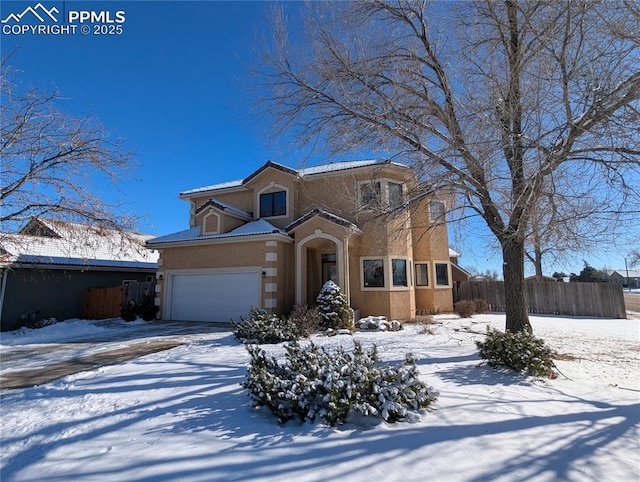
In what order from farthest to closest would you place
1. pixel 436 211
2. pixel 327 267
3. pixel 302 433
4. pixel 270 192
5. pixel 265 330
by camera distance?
1. pixel 270 192
2. pixel 327 267
3. pixel 436 211
4. pixel 265 330
5. pixel 302 433

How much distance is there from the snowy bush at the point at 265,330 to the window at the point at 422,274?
30.7 ft

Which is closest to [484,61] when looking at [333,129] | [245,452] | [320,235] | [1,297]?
[333,129]

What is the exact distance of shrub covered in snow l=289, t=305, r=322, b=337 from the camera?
10.9 metres

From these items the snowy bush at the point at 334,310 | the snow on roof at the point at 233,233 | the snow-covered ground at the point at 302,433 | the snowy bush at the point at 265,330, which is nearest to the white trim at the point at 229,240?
the snow on roof at the point at 233,233

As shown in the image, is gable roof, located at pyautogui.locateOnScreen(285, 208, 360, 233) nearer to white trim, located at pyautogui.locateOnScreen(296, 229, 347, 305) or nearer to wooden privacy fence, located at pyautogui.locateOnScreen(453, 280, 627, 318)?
white trim, located at pyautogui.locateOnScreen(296, 229, 347, 305)

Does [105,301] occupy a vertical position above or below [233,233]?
below

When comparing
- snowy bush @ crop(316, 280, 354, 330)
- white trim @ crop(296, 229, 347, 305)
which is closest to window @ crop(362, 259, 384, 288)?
white trim @ crop(296, 229, 347, 305)

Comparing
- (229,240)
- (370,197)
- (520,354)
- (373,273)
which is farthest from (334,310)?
(520,354)

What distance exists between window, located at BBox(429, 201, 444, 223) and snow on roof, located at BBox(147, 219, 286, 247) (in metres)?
6.07

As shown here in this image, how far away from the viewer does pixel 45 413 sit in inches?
201

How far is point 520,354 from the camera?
6.66 metres

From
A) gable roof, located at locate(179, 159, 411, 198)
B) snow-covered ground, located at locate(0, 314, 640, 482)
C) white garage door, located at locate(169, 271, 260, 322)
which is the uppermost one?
gable roof, located at locate(179, 159, 411, 198)

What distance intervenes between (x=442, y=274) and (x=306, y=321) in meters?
9.55

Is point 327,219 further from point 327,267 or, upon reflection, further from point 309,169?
point 309,169
